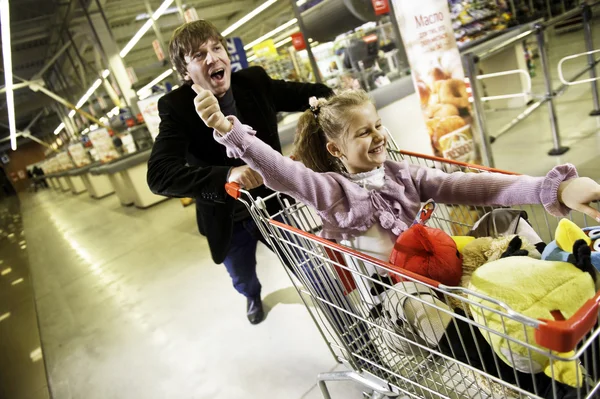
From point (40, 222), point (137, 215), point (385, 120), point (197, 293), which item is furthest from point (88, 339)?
point (40, 222)

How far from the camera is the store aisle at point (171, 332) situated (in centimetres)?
216

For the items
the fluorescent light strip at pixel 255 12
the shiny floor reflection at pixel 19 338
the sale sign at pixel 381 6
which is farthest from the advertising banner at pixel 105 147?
the sale sign at pixel 381 6

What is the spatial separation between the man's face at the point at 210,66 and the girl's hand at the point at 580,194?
121 centimetres

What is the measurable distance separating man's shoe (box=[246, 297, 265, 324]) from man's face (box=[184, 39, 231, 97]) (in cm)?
145

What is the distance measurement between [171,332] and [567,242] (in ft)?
8.29

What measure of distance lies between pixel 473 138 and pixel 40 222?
10.5 m

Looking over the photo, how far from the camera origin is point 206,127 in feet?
5.72

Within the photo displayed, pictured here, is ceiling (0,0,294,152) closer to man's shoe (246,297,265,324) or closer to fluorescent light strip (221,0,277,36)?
fluorescent light strip (221,0,277,36)

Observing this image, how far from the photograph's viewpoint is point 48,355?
9.71 ft

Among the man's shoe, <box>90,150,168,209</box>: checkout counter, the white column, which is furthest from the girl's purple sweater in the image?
the white column

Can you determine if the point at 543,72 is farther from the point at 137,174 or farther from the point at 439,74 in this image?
the point at 137,174

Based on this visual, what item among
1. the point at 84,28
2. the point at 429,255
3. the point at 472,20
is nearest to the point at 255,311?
the point at 429,255

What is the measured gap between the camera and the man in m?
1.51

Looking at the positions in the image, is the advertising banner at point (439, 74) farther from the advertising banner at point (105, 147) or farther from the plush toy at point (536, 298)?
the advertising banner at point (105, 147)
